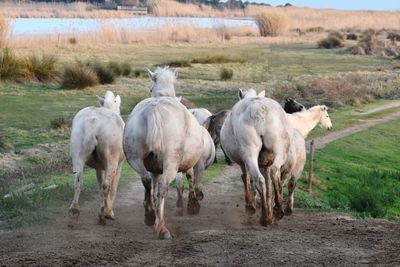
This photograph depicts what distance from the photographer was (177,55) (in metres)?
47.5

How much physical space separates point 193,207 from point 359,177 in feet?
23.0

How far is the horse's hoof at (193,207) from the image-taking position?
12.1 meters

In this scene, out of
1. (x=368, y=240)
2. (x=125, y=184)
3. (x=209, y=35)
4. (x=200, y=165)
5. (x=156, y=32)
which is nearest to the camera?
(x=368, y=240)

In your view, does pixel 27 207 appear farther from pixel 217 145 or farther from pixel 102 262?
pixel 217 145

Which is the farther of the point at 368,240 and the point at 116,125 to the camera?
the point at 116,125

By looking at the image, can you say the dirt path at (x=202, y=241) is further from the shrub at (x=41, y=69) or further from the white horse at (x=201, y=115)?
the shrub at (x=41, y=69)

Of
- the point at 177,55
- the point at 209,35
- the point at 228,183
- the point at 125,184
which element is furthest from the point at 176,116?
the point at 209,35

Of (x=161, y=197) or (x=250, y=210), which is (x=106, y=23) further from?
→ (x=161, y=197)

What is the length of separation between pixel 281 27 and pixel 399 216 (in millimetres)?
60202

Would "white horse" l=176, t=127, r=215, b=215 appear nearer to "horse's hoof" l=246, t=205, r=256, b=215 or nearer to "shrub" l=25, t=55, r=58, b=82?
"horse's hoof" l=246, t=205, r=256, b=215

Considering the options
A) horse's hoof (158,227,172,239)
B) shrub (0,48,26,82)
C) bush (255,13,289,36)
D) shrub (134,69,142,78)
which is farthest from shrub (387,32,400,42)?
horse's hoof (158,227,172,239)

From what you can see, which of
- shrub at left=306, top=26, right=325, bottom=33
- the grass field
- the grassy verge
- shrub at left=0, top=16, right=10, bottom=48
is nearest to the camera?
the grass field

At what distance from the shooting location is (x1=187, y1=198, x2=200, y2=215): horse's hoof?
12148mm

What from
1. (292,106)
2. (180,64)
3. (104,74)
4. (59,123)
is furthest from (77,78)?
(292,106)
